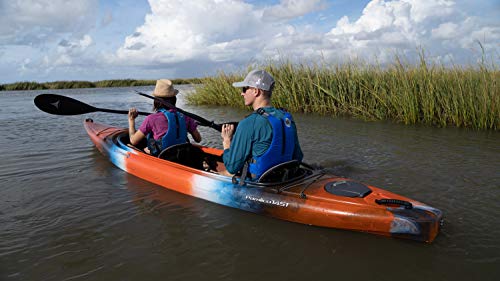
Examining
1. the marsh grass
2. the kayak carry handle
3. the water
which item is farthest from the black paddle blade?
the marsh grass

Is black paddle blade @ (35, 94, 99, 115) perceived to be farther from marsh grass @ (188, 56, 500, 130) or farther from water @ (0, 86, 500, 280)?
marsh grass @ (188, 56, 500, 130)

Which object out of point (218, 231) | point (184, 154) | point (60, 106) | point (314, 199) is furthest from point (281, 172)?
point (60, 106)

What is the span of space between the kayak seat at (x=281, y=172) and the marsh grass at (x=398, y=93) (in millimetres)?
5601

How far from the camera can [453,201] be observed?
398 cm

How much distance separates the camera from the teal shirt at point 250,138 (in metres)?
3.38

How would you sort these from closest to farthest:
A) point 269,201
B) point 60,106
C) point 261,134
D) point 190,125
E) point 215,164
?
point 261,134 → point 269,201 → point 190,125 → point 215,164 → point 60,106

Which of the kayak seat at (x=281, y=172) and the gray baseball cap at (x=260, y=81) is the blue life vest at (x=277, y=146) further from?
the gray baseball cap at (x=260, y=81)

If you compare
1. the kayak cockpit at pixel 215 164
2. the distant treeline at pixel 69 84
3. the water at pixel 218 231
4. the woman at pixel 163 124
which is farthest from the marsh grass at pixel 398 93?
the distant treeline at pixel 69 84

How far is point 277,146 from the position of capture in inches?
136

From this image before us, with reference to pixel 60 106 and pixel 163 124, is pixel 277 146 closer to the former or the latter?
pixel 163 124

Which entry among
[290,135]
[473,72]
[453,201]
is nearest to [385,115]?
[473,72]

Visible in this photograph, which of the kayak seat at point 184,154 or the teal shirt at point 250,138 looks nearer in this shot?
the teal shirt at point 250,138

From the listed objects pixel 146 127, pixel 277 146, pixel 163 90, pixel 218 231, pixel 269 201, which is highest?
pixel 163 90

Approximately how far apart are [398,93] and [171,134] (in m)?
6.15
